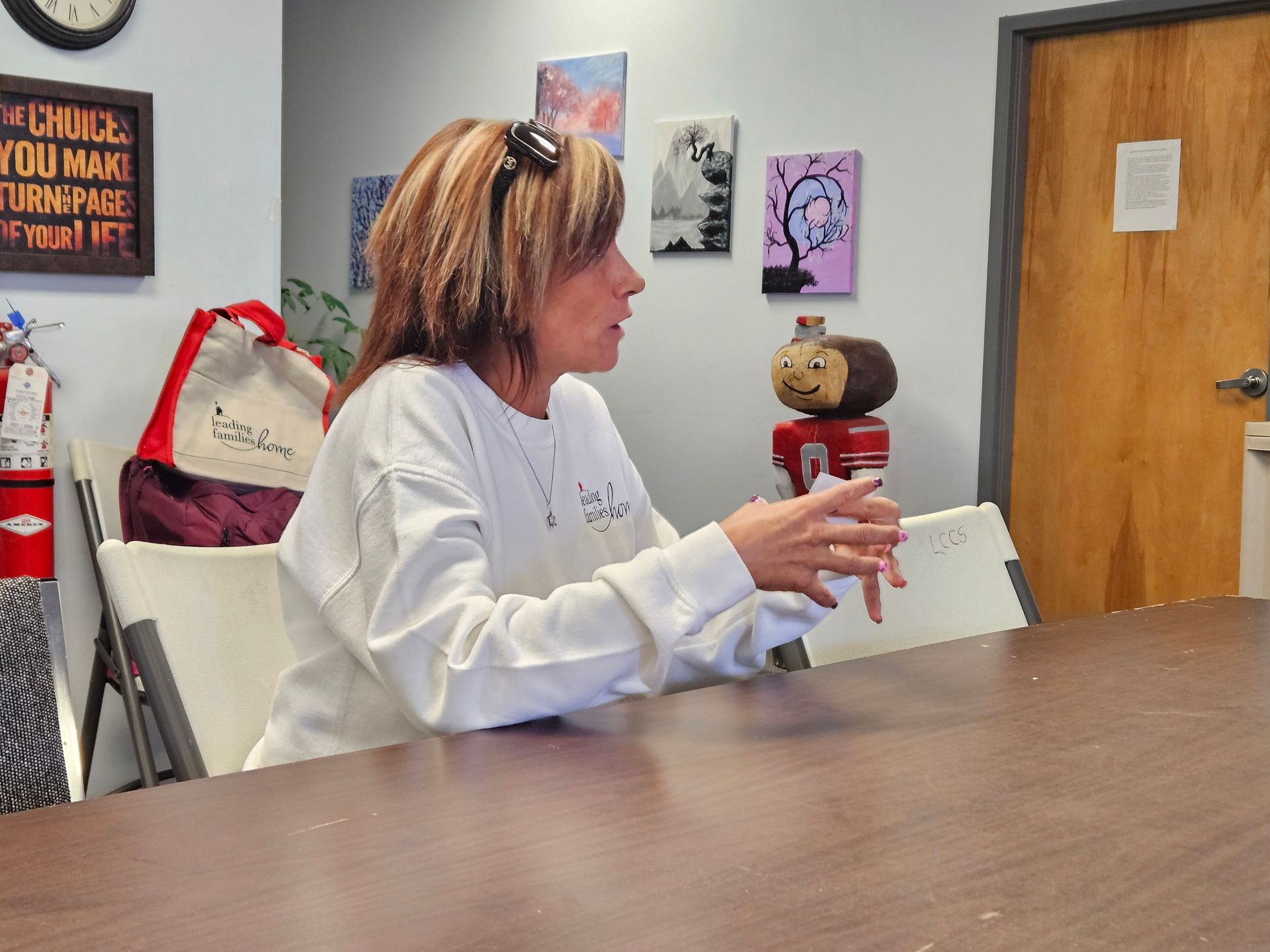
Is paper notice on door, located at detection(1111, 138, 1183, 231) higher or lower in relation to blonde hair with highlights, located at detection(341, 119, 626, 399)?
higher

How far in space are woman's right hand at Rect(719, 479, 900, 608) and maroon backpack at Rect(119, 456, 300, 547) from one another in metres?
1.65

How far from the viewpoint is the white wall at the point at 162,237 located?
2.57 m

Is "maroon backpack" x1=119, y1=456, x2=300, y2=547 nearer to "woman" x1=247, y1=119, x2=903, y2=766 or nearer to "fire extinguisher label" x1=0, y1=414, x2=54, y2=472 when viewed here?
"fire extinguisher label" x1=0, y1=414, x2=54, y2=472

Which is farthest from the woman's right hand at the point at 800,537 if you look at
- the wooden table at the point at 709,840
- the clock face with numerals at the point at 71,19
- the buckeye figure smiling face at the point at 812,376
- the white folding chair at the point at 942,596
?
the buckeye figure smiling face at the point at 812,376

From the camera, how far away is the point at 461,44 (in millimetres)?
4453

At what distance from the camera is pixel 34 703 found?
34.1 inches

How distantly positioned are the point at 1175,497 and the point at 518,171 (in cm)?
282

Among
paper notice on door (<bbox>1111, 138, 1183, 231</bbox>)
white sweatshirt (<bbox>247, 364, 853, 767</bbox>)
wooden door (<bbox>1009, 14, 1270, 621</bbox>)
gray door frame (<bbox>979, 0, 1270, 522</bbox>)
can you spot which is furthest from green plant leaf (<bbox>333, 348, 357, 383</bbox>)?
white sweatshirt (<bbox>247, 364, 853, 767</bbox>)

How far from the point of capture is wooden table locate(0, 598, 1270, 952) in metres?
0.53

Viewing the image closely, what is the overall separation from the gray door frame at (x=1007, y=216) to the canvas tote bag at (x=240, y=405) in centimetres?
193

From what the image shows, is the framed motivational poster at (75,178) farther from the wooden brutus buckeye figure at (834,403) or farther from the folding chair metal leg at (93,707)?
the wooden brutus buckeye figure at (834,403)

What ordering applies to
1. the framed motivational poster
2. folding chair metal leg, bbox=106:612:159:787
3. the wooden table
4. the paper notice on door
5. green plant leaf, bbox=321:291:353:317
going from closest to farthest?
1. the wooden table
2. folding chair metal leg, bbox=106:612:159:787
3. the framed motivational poster
4. the paper notice on door
5. green plant leaf, bbox=321:291:353:317

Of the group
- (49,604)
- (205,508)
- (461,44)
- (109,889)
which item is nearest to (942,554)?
(49,604)

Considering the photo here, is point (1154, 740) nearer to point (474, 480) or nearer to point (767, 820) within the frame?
point (767, 820)
